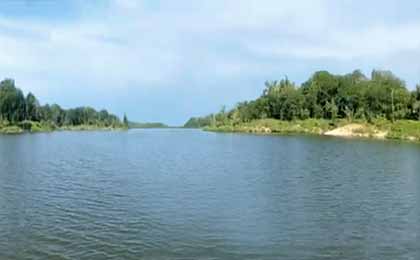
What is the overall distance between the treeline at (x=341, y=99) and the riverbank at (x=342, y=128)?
413 cm

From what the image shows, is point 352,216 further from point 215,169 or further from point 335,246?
point 215,169

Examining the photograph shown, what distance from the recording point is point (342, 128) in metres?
128

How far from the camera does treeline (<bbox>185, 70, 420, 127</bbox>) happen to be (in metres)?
124

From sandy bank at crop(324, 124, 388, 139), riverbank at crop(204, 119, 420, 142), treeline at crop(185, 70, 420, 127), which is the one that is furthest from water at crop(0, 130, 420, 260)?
treeline at crop(185, 70, 420, 127)

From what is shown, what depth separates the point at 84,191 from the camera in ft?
96.8

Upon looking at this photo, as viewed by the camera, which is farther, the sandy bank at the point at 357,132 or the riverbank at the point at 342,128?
the sandy bank at the point at 357,132

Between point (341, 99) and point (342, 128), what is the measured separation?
18001mm

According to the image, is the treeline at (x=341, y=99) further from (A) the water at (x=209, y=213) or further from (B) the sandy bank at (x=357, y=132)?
(A) the water at (x=209, y=213)

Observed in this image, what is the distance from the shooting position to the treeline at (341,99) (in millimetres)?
124375

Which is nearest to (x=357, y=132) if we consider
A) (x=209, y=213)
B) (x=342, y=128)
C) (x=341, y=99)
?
(x=342, y=128)

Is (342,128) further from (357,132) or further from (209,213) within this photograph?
(209,213)

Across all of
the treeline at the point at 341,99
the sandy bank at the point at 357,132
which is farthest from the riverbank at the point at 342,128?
the treeline at the point at 341,99

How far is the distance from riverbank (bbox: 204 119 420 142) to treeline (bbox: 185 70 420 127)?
4.13 m

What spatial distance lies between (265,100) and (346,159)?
121911 mm
